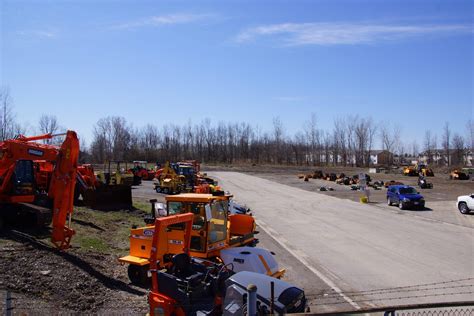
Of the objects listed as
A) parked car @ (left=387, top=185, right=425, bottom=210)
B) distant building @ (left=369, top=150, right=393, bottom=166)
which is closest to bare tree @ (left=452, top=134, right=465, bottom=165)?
distant building @ (left=369, top=150, right=393, bottom=166)

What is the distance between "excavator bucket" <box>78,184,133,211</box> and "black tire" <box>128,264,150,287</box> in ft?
46.2

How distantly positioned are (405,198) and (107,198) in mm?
19889

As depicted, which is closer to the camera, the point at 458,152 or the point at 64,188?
the point at 64,188

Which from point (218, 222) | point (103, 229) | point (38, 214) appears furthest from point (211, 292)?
point (103, 229)

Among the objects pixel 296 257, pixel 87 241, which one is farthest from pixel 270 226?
pixel 87 241

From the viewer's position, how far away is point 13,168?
17094 mm

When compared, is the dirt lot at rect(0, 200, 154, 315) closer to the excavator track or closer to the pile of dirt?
the pile of dirt

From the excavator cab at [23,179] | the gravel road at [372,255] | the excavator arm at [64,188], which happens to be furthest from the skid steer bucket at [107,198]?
the excavator arm at [64,188]

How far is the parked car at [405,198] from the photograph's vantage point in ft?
107

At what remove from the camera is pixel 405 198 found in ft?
107

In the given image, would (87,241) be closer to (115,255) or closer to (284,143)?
(115,255)

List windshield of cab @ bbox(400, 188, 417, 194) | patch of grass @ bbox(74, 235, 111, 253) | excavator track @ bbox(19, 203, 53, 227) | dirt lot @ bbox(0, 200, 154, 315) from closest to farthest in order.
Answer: dirt lot @ bbox(0, 200, 154, 315) < patch of grass @ bbox(74, 235, 111, 253) < excavator track @ bbox(19, 203, 53, 227) < windshield of cab @ bbox(400, 188, 417, 194)

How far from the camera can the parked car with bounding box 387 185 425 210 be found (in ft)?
107

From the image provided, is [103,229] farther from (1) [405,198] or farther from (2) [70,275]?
(1) [405,198]
